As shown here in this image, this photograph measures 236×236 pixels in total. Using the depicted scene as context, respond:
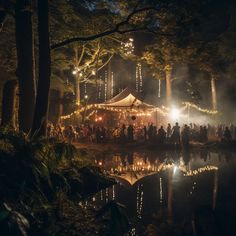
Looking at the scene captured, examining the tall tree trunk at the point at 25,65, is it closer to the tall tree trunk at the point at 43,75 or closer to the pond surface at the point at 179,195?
the tall tree trunk at the point at 43,75

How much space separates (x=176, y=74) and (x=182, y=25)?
100 feet

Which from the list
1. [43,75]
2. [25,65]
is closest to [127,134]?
[43,75]

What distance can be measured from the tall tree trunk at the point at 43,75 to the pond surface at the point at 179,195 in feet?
11.3

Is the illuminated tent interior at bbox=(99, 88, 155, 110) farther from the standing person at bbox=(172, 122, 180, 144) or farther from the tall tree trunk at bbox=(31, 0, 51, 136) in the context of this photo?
the tall tree trunk at bbox=(31, 0, 51, 136)

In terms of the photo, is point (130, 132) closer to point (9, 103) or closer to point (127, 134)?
point (127, 134)

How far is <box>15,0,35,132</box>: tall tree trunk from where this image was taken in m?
12.5

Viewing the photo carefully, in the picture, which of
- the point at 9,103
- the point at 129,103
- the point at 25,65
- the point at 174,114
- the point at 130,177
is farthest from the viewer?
the point at 174,114

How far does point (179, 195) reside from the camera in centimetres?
931

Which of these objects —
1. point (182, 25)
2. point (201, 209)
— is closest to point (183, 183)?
point (201, 209)

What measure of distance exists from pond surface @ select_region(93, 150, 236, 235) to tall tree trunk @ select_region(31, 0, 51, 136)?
3.45m

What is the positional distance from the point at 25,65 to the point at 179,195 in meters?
7.34

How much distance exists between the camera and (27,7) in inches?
493

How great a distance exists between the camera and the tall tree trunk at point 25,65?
1251cm

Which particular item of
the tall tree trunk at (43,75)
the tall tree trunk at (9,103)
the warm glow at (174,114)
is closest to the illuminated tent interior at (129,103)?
the warm glow at (174,114)
